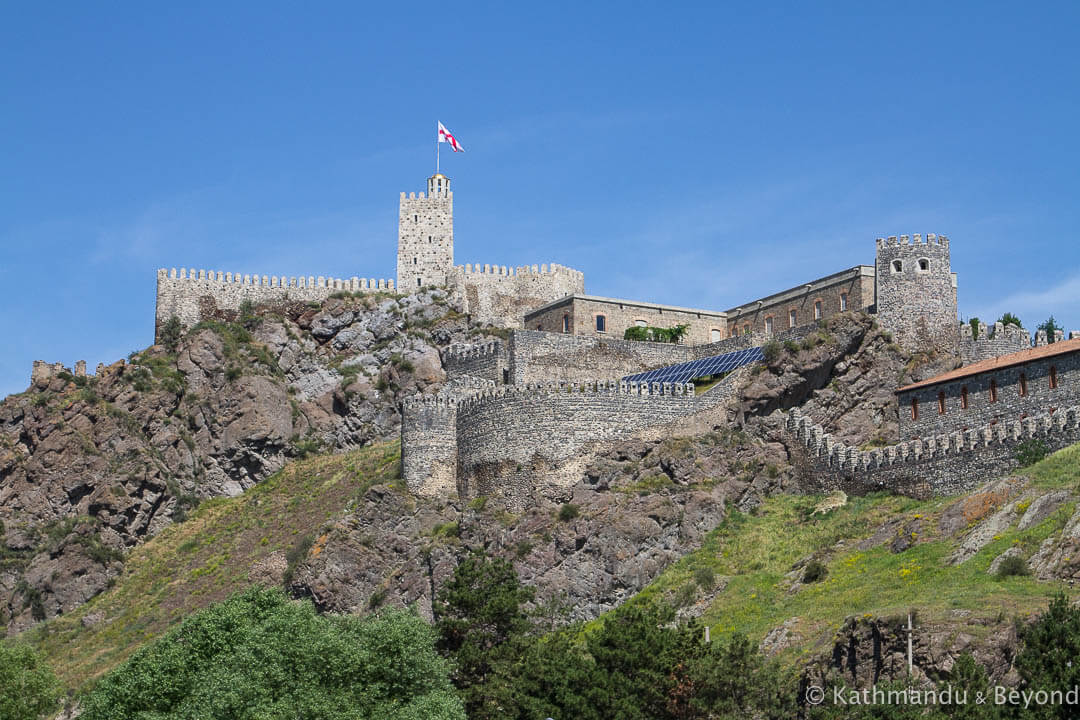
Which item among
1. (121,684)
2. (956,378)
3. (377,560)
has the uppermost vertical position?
(956,378)

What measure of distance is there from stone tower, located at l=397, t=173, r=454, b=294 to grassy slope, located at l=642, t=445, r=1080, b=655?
40863 millimetres

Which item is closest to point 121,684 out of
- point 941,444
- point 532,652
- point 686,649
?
point 532,652

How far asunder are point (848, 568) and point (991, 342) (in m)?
23.0

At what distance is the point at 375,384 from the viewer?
9725 cm

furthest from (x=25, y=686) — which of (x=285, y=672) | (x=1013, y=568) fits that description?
(x=1013, y=568)

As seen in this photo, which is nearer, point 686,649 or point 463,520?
point 686,649

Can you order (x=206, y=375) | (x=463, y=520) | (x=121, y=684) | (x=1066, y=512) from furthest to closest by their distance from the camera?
(x=206, y=375)
(x=463, y=520)
(x=121, y=684)
(x=1066, y=512)

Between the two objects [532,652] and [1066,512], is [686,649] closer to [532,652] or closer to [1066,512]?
[532,652]

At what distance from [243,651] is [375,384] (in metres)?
40.8

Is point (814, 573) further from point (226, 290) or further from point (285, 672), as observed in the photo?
point (226, 290)

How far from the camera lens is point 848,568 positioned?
62281 mm

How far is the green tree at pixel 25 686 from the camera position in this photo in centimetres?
6500

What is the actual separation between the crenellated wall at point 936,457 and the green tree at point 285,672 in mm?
21198

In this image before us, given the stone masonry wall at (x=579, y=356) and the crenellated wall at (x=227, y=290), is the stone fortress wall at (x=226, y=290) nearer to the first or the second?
the crenellated wall at (x=227, y=290)
